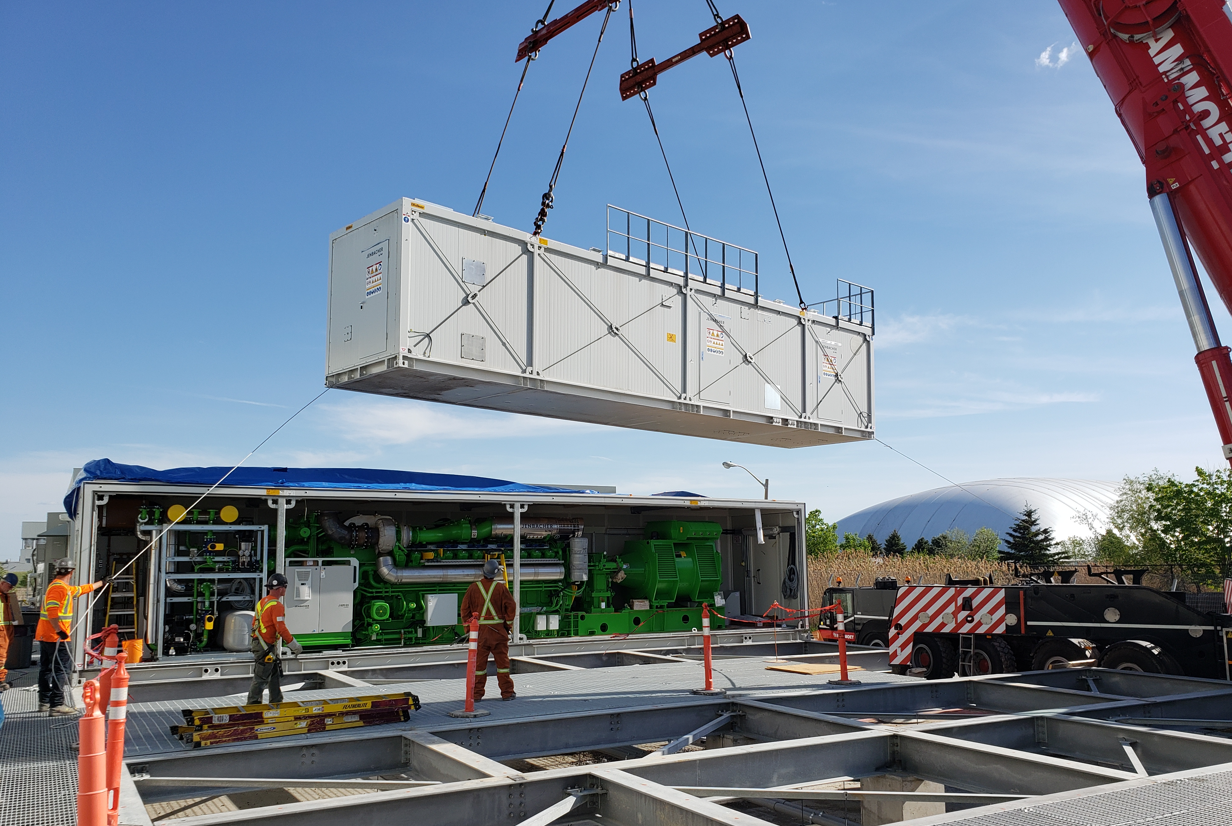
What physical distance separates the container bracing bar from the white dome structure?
248ft

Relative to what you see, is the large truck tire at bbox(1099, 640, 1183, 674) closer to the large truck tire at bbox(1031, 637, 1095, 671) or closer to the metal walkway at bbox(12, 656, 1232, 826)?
the large truck tire at bbox(1031, 637, 1095, 671)

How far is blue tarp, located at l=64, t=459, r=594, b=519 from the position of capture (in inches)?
494

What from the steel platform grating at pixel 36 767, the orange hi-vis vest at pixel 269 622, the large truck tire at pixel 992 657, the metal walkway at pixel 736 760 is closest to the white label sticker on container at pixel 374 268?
the orange hi-vis vest at pixel 269 622

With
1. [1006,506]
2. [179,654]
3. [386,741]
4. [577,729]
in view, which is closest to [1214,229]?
[577,729]

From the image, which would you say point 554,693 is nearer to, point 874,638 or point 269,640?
point 269,640

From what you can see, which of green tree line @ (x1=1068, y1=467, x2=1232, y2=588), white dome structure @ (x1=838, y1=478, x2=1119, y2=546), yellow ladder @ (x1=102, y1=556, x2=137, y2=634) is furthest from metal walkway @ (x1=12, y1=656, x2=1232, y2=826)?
white dome structure @ (x1=838, y1=478, x2=1119, y2=546)

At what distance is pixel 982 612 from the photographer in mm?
13680

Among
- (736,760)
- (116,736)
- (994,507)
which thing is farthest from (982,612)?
(994,507)

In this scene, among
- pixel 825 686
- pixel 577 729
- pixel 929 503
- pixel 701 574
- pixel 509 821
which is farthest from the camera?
pixel 929 503

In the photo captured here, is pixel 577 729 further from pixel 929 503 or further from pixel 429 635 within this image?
pixel 929 503

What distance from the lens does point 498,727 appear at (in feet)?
27.8

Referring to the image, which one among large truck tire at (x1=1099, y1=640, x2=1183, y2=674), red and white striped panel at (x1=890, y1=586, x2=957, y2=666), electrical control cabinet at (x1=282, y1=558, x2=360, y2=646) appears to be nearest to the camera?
large truck tire at (x1=1099, y1=640, x2=1183, y2=674)

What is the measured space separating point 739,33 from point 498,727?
9992 millimetres

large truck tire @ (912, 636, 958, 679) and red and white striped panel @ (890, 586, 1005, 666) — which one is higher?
red and white striped panel @ (890, 586, 1005, 666)
